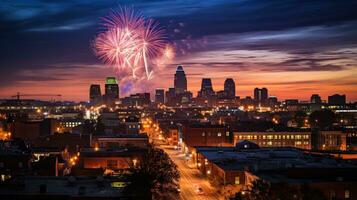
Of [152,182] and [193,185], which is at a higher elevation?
[152,182]

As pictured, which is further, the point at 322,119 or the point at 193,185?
the point at 322,119

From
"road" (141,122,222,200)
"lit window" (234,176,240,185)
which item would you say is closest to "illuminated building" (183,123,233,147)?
"road" (141,122,222,200)

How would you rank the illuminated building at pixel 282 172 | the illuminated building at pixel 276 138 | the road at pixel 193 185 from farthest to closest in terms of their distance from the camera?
the illuminated building at pixel 276 138, the road at pixel 193 185, the illuminated building at pixel 282 172

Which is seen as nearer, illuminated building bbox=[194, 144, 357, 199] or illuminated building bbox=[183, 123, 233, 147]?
illuminated building bbox=[194, 144, 357, 199]

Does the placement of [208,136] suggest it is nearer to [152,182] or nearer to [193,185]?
[193,185]

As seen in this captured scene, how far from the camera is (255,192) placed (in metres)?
35.7

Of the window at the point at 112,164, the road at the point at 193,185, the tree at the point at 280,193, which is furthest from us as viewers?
the window at the point at 112,164

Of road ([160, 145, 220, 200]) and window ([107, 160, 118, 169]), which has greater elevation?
window ([107, 160, 118, 169])

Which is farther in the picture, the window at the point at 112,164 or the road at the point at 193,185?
the window at the point at 112,164

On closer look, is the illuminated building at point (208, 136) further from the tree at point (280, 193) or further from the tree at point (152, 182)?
the tree at point (280, 193)

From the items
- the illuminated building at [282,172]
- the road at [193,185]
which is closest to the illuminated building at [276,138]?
the road at [193,185]

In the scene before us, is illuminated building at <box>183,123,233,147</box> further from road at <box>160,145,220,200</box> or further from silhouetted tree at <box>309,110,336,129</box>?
Answer: silhouetted tree at <box>309,110,336,129</box>

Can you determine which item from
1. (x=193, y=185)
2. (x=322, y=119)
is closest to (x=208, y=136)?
(x=193, y=185)

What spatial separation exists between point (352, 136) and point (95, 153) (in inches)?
2803
